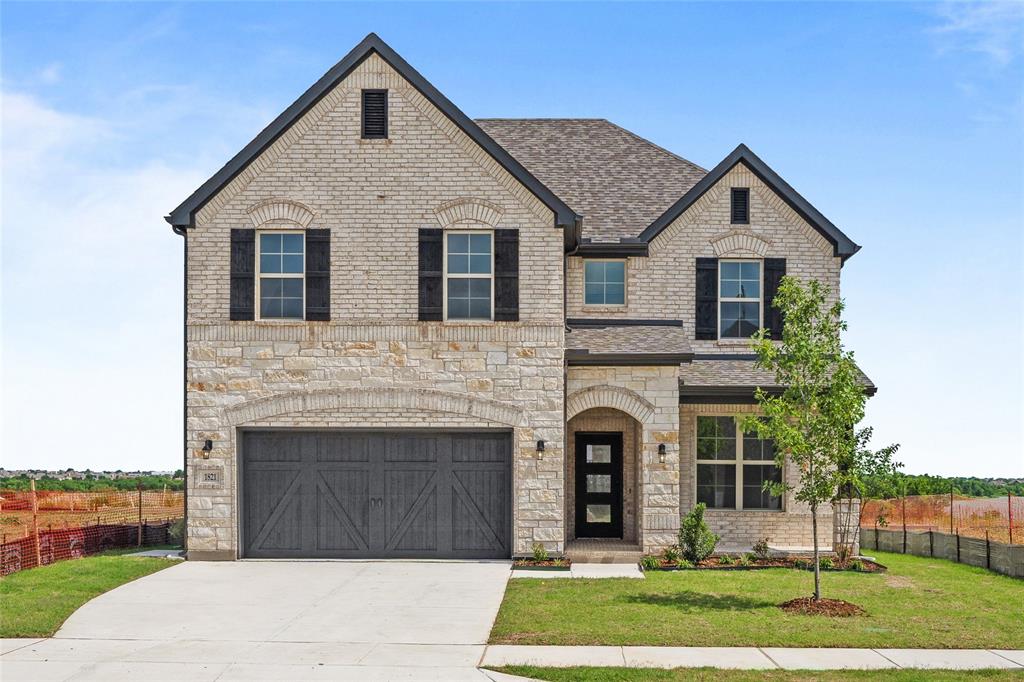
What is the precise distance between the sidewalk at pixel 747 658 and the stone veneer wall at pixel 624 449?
975 cm

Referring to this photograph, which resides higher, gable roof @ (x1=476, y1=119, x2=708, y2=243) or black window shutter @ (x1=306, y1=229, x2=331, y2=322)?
gable roof @ (x1=476, y1=119, x2=708, y2=243)

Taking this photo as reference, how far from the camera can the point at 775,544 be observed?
2134cm

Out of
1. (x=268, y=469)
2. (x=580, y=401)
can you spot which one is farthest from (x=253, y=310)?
(x=580, y=401)

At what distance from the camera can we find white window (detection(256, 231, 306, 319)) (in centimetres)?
1945

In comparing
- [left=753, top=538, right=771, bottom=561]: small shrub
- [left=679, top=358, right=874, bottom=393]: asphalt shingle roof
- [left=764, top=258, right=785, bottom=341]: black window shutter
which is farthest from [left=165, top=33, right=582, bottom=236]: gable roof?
[left=753, top=538, right=771, bottom=561]: small shrub

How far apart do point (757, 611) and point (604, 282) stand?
31.4 feet

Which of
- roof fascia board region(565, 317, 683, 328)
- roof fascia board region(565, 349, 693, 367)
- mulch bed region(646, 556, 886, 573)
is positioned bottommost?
mulch bed region(646, 556, 886, 573)

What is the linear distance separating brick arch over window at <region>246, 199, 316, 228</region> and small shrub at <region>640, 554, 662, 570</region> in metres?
9.11

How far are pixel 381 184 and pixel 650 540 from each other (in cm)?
870

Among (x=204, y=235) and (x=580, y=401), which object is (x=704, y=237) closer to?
(x=580, y=401)

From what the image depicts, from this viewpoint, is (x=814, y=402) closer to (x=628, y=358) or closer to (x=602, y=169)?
(x=628, y=358)

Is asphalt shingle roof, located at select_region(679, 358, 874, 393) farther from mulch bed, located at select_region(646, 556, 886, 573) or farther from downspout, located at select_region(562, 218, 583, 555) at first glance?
mulch bed, located at select_region(646, 556, 886, 573)

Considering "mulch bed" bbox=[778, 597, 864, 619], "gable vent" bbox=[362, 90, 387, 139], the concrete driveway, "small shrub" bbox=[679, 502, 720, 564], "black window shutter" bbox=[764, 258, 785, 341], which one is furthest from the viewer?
"black window shutter" bbox=[764, 258, 785, 341]

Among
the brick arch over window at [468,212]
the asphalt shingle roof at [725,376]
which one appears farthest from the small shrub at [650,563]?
the brick arch over window at [468,212]
